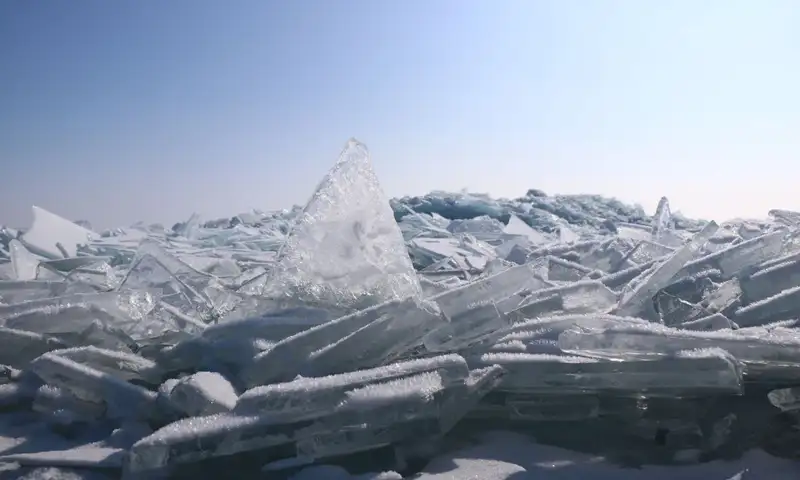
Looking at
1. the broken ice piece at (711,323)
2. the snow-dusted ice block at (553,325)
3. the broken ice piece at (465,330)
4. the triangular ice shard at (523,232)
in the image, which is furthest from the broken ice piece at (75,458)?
the triangular ice shard at (523,232)

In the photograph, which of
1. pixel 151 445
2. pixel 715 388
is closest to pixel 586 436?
pixel 715 388

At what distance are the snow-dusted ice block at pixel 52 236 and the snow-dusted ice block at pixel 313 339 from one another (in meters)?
4.93

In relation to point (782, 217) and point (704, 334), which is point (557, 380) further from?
point (782, 217)

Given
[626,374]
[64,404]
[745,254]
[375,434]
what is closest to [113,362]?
[64,404]

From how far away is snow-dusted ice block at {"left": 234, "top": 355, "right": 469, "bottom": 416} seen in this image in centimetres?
155

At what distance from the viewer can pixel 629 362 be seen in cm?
166

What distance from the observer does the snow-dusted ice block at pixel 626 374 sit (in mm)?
1575

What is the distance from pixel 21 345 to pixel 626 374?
2368 millimetres

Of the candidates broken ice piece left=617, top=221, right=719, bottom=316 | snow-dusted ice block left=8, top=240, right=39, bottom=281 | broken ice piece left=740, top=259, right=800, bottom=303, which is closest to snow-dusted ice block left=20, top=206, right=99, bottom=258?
snow-dusted ice block left=8, top=240, right=39, bottom=281

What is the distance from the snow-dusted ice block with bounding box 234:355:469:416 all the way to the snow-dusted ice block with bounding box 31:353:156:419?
473 mm

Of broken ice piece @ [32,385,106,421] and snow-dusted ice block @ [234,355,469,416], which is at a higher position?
snow-dusted ice block @ [234,355,469,416]

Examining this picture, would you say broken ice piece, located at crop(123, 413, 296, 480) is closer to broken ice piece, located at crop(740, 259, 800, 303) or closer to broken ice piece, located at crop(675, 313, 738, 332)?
broken ice piece, located at crop(675, 313, 738, 332)

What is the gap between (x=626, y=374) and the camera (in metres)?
1.66

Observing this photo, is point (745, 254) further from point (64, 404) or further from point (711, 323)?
point (64, 404)
